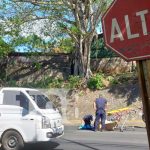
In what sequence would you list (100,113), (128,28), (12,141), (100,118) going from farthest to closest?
(100,118) → (100,113) → (12,141) → (128,28)

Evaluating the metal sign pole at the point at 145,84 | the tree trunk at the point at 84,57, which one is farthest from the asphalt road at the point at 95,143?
the tree trunk at the point at 84,57

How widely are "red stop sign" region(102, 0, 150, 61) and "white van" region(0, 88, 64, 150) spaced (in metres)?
8.62

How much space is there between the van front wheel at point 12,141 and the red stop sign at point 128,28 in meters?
8.87

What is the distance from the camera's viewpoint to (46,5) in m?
25.6

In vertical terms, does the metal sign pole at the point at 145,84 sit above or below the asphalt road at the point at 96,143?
above

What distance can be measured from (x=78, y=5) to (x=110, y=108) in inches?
241

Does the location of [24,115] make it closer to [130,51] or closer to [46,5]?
[130,51]

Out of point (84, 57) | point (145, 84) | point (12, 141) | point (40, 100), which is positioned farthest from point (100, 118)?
point (145, 84)

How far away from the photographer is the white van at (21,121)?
1170 cm

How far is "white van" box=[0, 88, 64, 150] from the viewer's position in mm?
11703

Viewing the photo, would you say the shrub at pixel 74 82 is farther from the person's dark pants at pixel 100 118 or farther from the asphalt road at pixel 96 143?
the asphalt road at pixel 96 143

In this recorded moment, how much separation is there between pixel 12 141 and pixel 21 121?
612mm

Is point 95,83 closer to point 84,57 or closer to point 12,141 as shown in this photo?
point 84,57

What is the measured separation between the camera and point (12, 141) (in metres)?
11.9
